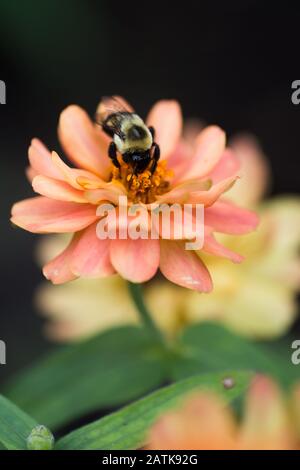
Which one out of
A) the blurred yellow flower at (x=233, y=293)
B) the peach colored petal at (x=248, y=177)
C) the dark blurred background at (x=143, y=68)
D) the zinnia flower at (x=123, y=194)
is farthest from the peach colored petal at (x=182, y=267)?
the dark blurred background at (x=143, y=68)

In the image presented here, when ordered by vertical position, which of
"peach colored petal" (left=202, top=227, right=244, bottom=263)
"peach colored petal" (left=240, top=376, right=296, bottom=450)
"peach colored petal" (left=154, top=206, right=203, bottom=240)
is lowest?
"peach colored petal" (left=240, top=376, right=296, bottom=450)

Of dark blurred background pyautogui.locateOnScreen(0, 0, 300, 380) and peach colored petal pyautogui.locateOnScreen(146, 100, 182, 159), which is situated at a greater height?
dark blurred background pyautogui.locateOnScreen(0, 0, 300, 380)

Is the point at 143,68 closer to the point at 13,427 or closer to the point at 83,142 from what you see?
the point at 83,142

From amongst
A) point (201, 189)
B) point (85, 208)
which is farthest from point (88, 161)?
point (201, 189)

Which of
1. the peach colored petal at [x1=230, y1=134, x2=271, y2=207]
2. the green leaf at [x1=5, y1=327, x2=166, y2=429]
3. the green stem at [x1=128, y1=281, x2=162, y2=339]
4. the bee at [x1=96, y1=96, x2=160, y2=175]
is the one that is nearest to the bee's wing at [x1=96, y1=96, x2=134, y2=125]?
the bee at [x1=96, y1=96, x2=160, y2=175]

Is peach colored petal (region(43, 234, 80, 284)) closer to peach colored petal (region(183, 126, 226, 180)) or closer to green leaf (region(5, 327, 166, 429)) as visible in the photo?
peach colored petal (region(183, 126, 226, 180))

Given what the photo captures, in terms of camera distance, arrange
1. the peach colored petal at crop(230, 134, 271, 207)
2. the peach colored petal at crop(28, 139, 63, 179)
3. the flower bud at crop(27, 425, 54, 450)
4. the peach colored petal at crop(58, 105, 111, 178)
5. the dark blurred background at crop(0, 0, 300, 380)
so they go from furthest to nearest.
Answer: the dark blurred background at crop(0, 0, 300, 380)
the peach colored petal at crop(230, 134, 271, 207)
the peach colored petal at crop(58, 105, 111, 178)
the peach colored petal at crop(28, 139, 63, 179)
the flower bud at crop(27, 425, 54, 450)
